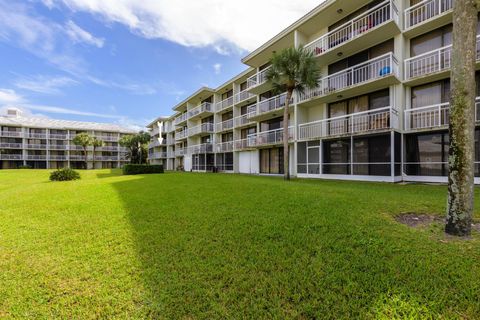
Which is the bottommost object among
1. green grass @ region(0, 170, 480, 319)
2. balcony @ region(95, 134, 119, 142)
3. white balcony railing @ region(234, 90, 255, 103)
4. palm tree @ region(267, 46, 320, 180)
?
green grass @ region(0, 170, 480, 319)

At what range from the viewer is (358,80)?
49.3ft

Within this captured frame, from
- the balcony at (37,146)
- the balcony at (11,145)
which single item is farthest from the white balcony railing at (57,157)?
the balcony at (11,145)

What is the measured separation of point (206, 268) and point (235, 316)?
41.0 inches

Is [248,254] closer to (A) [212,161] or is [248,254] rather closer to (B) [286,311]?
(B) [286,311]

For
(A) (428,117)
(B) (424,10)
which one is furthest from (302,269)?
(B) (424,10)

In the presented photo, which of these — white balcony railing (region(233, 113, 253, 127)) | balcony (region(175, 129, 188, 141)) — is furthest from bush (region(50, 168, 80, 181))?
balcony (region(175, 129, 188, 141))

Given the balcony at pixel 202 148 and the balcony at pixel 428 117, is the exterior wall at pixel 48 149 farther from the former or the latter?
the balcony at pixel 428 117

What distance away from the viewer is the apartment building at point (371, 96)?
1246cm

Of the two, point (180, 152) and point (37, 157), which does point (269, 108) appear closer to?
point (180, 152)

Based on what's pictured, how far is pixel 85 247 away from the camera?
430cm

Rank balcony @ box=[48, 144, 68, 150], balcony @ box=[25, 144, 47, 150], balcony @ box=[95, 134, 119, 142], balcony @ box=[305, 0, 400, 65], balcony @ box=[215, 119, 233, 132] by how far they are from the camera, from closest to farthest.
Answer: balcony @ box=[305, 0, 400, 65] → balcony @ box=[215, 119, 233, 132] → balcony @ box=[25, 144, 47, 150] → balcony @ box=[48, 144, 68, 150] → balcony @ box=[95, 134, 119, 142]

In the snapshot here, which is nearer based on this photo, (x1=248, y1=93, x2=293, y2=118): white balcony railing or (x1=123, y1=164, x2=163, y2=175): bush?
(x1=248, y1=93, x2=293, y2=118): white balcony railing

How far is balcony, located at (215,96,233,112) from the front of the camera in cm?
2925

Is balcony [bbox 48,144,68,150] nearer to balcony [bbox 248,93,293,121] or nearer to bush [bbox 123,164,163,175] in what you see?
bush [bbox 123,164,163,175]
